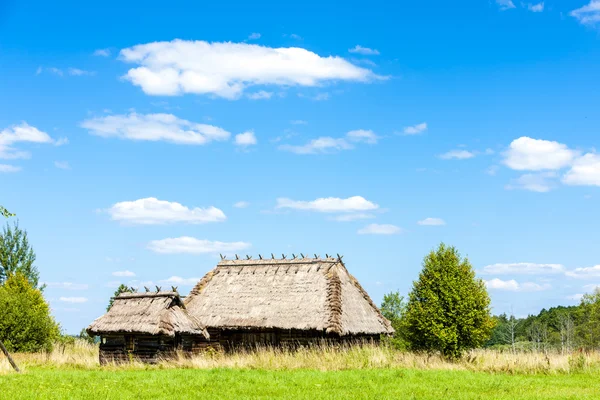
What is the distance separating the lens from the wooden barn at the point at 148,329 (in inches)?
1219

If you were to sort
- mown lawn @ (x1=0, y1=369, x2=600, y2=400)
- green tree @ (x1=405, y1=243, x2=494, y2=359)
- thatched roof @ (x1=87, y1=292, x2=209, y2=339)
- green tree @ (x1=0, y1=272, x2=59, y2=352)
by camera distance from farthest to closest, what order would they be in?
1. green tree @ (x1=0, y1=272, x2=59, y2=352)
2. thatched roof @ (x1=87, y1=292, x2=209, y2=339)
3. green tree @ (x1=405, y1=243, x2=494, y2=359)
4. mown lawn @ (x1=0, y1=369, x2=600, y2=400)

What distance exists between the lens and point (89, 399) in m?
15.4

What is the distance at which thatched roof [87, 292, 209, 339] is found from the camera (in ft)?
101

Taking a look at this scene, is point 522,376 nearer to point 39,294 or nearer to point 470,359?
point 470,359

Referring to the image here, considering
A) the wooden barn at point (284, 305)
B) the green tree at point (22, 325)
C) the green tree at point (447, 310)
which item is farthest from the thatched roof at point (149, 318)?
the green tree at point (447, 310)

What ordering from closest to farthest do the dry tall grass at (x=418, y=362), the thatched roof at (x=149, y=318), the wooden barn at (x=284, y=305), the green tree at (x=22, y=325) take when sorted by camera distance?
the dry tall grass at (x=418, y=362) < the thatched roof at (x=149, y=318) < the wooden barn at (x=284, y=305) < the green tree at (x=22, y=325)

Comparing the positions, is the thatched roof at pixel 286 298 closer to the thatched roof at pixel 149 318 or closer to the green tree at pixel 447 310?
the thatched roof at pixel 149 318

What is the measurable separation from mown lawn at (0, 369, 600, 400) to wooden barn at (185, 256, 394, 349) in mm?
9995

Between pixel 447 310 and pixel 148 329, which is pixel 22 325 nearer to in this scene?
pixel 148 329

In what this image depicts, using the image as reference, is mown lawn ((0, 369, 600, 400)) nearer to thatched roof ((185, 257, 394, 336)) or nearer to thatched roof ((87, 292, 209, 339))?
thatched roof ((87, 292, 209, 339))

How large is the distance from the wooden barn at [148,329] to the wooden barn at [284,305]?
5.65 feet

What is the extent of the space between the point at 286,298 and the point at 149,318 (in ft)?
23.6

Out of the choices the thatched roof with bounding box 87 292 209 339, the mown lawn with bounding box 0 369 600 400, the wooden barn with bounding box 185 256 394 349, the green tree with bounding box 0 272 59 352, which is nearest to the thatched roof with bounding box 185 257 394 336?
the wooden barn with bounding box 185 256 394 349

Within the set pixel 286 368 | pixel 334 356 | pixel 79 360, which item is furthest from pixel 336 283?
pixel 79 360
